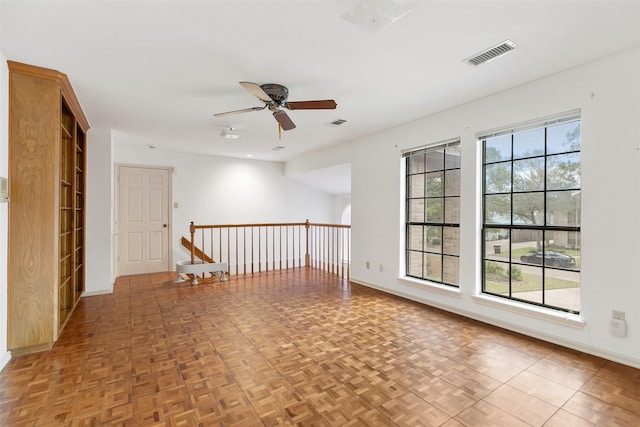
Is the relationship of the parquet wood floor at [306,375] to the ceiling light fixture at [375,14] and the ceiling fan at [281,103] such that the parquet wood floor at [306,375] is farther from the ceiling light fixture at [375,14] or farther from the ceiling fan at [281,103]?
the ceiling light fixture at [375,14]

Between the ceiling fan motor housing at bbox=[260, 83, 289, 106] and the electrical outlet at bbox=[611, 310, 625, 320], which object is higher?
the ceiling fan motor housing at bbox=[260, 83, 289, 106]

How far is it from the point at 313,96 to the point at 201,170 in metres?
4.07

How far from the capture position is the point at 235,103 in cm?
348

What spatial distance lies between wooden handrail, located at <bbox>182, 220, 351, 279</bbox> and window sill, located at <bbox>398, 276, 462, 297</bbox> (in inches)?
69.6

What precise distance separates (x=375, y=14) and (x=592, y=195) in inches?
91.2

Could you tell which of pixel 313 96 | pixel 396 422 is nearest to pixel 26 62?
pixel 313 96

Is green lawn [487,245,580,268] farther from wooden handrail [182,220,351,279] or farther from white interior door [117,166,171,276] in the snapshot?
white interior door [117,166,171,276]

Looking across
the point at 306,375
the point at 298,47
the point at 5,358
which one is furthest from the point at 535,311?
the point at 5,358

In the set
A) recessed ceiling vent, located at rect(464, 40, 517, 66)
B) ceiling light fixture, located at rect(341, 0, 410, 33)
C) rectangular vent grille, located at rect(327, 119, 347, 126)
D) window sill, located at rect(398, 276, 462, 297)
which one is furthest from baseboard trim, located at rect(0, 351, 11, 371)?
recessed ceiling vent, located at rect(464, 40, 517, 66)

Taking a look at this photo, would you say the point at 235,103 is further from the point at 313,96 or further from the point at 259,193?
the point at 259,193

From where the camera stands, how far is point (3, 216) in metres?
2.42

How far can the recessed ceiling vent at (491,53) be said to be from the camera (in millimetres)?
2283

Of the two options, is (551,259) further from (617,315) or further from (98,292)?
(98,292)

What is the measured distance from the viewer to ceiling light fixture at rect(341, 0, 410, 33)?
1780mm
